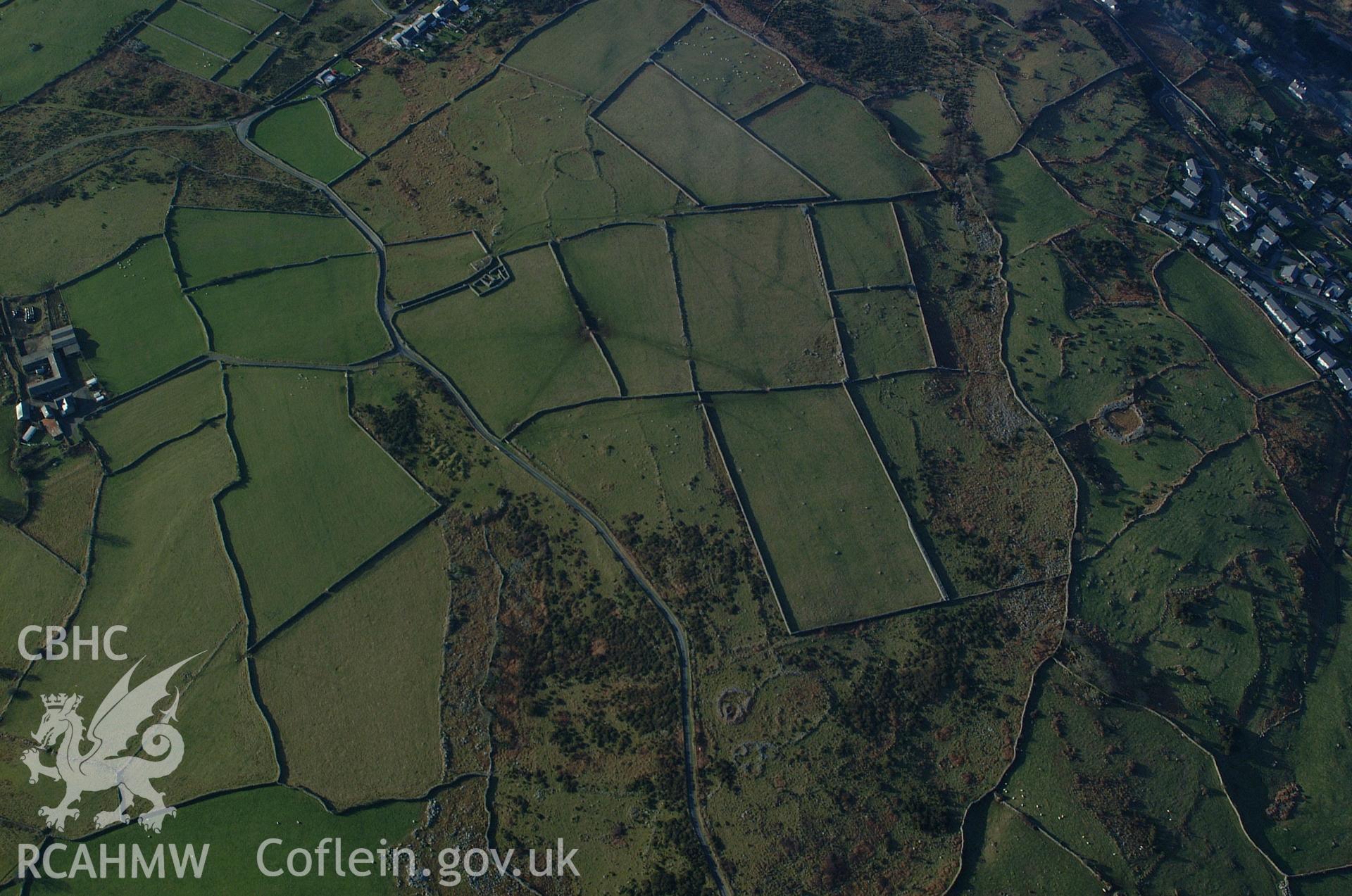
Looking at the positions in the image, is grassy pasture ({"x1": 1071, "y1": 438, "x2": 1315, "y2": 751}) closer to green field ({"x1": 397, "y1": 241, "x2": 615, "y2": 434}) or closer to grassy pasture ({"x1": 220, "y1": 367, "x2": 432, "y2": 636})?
green field ({"x1": 397, "y1": 241, "x2": 615, "y2": 434})

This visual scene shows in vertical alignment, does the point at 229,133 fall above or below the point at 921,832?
above

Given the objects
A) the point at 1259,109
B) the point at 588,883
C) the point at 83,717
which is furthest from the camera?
the point at 1259,109

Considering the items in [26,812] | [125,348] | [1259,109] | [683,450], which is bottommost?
[26,812]

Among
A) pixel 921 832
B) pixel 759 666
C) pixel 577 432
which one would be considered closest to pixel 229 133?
pixel 577 432

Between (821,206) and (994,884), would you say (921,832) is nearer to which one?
(994,884)

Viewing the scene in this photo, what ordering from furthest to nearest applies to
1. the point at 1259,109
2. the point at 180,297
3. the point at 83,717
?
1. the point at 1259,109
2. the point at 180,297
3. the point at 83,717

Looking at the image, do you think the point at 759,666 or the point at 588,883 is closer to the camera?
the point at 588,883
